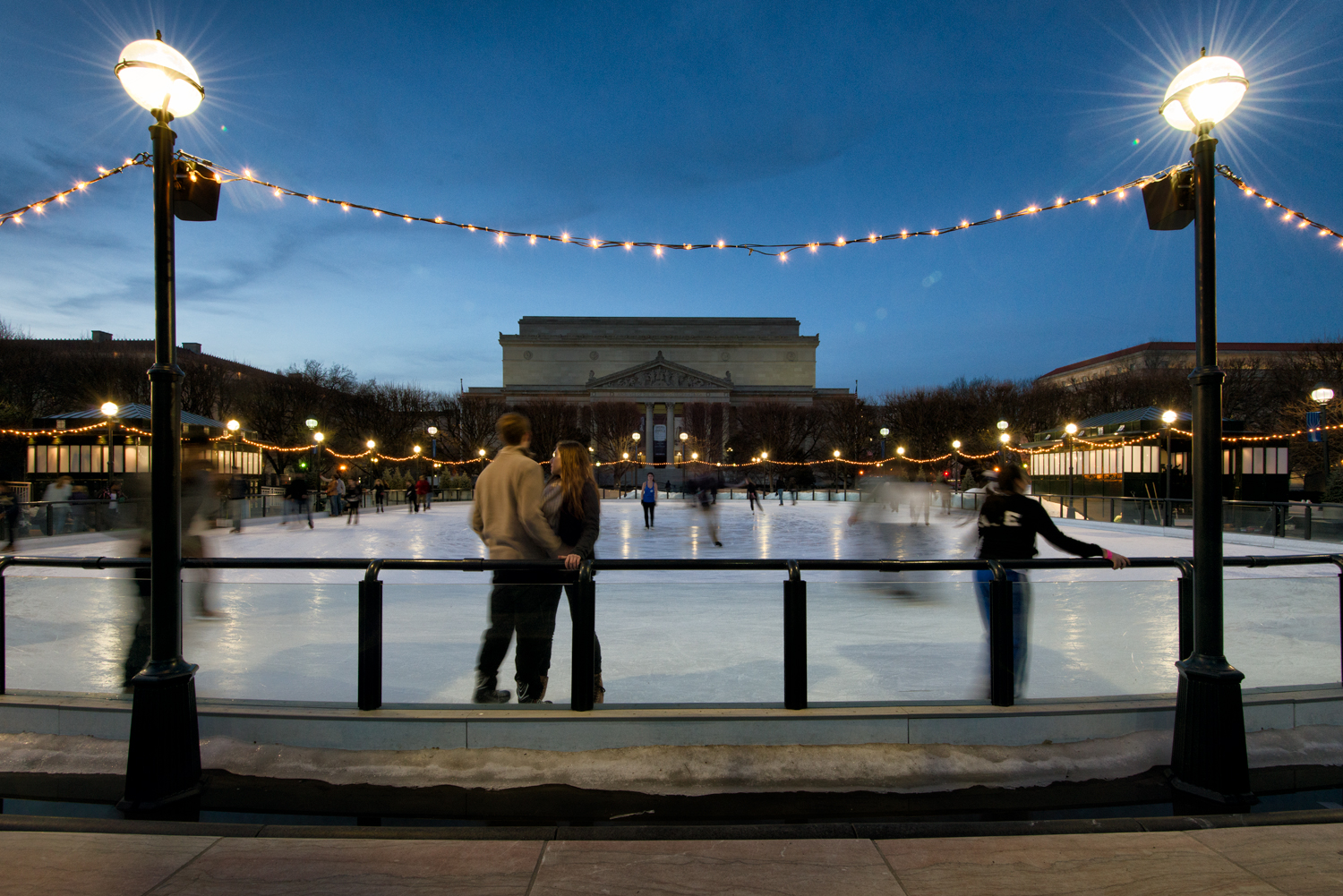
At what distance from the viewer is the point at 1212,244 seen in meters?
3.99

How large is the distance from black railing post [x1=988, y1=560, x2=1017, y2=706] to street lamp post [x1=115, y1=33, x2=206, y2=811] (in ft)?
13.5

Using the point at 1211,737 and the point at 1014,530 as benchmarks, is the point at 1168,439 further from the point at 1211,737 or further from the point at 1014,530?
the point at 1211,737

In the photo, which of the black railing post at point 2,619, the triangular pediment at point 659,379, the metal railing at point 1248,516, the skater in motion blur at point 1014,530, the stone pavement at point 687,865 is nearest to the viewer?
the stone pavement at point 687,865

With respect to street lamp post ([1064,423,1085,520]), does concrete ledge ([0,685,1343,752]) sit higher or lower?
lower

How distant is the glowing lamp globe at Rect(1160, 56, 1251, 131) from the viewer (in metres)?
3.81

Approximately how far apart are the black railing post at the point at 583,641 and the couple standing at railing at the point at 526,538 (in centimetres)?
5

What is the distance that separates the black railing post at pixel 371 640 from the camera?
4.01 m

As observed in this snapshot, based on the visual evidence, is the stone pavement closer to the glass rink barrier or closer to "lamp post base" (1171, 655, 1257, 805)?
"lamp post base" (1171, 655, 1257, 805)

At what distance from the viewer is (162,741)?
3.56m

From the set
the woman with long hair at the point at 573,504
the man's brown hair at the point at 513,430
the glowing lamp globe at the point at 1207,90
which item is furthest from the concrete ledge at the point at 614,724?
the glowing lamp globe at the point at 1207,90

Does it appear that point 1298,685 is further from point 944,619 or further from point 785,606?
point 785,606

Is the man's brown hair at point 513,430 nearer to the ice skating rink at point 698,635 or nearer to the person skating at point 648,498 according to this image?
the ice skating rink at point 698,635

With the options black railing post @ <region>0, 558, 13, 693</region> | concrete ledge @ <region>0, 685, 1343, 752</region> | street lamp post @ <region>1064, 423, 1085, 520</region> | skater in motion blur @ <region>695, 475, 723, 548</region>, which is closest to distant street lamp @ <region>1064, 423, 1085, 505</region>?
street lamp post @ <region>1064, 423, 1085, 520</region>

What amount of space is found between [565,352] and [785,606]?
76022 millimetres
